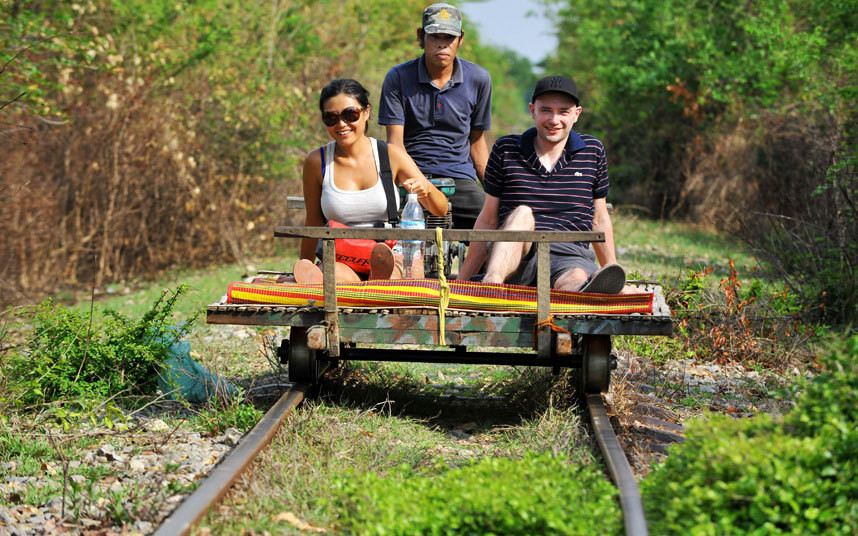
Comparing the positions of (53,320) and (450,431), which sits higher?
(53,320)

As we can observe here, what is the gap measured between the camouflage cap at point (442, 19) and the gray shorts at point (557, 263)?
1.92m

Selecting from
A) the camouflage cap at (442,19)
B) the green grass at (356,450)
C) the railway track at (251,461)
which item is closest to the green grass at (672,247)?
the camouflage cap at (442,19)

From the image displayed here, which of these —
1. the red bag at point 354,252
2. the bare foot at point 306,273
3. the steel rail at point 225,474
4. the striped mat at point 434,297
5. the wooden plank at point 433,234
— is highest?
the wooden plank at point 433,234

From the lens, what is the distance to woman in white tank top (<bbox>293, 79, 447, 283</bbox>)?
657 cm

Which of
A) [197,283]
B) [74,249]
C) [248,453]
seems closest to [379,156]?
[248,453]

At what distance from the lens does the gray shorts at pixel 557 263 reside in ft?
19.6

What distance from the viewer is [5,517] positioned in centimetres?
439

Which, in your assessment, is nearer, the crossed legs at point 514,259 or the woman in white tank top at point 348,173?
the crossed legs at point 514,259

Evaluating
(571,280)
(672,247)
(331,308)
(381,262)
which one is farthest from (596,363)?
(672,247)

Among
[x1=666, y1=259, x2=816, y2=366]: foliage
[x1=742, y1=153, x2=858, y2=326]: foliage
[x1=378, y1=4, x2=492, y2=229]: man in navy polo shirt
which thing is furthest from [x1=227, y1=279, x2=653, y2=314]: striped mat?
[x1=742, y1=153, x2=858, y2=326]: foliage

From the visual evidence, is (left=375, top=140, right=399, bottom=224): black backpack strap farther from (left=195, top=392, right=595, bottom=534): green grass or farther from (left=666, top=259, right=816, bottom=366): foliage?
(left=666, top=259, right=816, bottom=366): foliage

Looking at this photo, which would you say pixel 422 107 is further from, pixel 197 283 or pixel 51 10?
pixel 51 10

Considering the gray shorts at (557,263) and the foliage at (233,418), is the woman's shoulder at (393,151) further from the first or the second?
the foliage at (233,418)

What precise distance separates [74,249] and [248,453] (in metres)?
9.76
